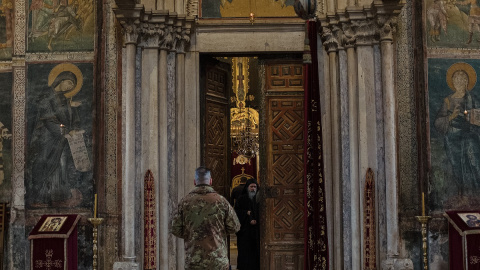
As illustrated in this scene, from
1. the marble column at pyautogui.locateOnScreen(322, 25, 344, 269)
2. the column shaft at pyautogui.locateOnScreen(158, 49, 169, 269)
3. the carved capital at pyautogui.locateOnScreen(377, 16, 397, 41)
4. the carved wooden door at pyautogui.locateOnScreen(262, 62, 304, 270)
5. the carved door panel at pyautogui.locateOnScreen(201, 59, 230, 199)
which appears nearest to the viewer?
the carved capital at pyautogui.locateOnScreen(377, 16, 397, 41)

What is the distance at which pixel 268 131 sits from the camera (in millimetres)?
8812

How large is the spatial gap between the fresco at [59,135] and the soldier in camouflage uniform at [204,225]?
2.91 meters

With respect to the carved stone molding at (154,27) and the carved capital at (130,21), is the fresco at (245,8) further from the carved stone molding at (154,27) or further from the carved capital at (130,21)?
the carved capital at (130,21)

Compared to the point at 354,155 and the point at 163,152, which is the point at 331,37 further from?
the point at 163,152

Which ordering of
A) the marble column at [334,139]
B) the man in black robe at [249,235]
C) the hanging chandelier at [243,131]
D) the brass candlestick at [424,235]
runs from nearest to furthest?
the brass candlestick at [424,235] < the marble column at [334,139] < the man in black robe at [249,235] < the hanging chandelier at [243,131]

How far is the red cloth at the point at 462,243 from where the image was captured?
757 cm

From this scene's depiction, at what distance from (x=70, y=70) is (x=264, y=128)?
9.25 feet

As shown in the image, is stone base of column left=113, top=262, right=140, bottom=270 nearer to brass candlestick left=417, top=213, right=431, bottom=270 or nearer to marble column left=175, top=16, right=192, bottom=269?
marble column left=175, top=16, right=192, bottom=269

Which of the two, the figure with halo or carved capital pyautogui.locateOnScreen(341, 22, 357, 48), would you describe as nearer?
carved capital pyautogui.locateOnScreen(341, 22, 357, 48)

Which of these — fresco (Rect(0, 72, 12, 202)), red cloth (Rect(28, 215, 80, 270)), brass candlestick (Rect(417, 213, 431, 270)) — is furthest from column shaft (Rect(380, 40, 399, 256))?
fresco (Rect(0, 72, 12, 202))

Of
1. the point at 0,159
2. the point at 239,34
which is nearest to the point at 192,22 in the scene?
the point at 239,34

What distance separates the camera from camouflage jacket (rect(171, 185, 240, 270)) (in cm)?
580

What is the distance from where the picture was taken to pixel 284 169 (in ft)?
28.9

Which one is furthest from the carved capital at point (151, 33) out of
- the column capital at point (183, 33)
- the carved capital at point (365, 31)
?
the carved capital at point (365, 31)
